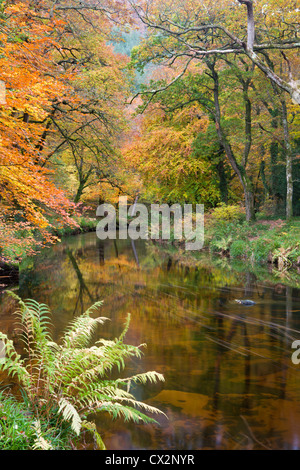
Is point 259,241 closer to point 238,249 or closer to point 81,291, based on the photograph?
point 238,249

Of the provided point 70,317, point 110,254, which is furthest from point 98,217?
point 70,317

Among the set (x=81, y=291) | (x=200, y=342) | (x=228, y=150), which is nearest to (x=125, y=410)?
(x=200, y=342)

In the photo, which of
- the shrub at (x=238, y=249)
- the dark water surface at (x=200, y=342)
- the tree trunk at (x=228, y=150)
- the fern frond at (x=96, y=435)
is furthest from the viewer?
the tree trunk at (x=228, y=150)

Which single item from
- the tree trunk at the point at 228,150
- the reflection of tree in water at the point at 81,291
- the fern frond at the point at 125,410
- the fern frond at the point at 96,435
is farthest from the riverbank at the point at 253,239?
the fern frond at the point at 96,435

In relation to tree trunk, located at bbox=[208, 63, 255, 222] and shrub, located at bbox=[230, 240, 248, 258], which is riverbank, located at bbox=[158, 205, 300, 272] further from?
tree trunk, located at bbox=[208, 63, 255, 222]

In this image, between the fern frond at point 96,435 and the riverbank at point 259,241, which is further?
the riverbank at point 259,241

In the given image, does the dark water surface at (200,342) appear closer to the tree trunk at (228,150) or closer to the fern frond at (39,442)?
the fern frond at (39,442)

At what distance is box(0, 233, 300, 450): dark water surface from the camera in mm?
3857

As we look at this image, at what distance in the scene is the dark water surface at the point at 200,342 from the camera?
12.7 ft

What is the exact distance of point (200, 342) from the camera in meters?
6.54

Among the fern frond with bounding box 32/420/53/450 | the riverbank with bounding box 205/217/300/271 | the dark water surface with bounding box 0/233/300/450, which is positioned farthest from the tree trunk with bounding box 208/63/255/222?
the fern frond with bounding box 32/420/53/450

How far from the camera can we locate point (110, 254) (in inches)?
797
